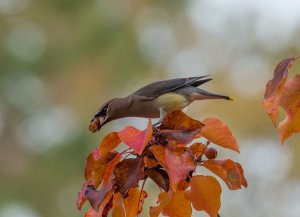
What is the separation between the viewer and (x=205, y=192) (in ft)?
4.50

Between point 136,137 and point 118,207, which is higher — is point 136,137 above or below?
above

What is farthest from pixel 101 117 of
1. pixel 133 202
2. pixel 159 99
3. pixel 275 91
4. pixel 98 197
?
pixel 275 91

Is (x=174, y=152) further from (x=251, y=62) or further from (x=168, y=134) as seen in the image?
(x=251, y=62)

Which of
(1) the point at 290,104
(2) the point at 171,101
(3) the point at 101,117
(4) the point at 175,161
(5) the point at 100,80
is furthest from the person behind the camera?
(5) the point at 100,80

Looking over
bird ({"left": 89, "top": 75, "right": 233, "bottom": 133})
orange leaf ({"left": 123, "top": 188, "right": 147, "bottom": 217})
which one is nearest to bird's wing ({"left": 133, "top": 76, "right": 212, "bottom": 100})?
bird ({"left": 89, "top": 75, "right": 233, "bottom": 133})

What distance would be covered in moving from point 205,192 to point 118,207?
0.15 metres

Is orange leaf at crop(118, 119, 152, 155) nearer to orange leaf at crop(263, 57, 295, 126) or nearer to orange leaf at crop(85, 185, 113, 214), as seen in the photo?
orange leaf at crop(85, 185, 113, 214)

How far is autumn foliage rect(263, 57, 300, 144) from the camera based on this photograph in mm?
1171

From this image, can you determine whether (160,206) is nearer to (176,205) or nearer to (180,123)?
(176,205)

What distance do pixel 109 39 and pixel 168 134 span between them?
8.24 metres

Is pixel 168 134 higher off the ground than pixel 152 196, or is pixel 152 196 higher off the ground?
pixel 168 134

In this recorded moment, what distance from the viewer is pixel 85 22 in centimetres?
971

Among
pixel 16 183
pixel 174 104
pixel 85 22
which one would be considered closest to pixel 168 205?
pixel 174 104

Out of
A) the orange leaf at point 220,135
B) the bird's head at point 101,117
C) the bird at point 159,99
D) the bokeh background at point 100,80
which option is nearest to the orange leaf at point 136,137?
the orange leaf at point 220,135
